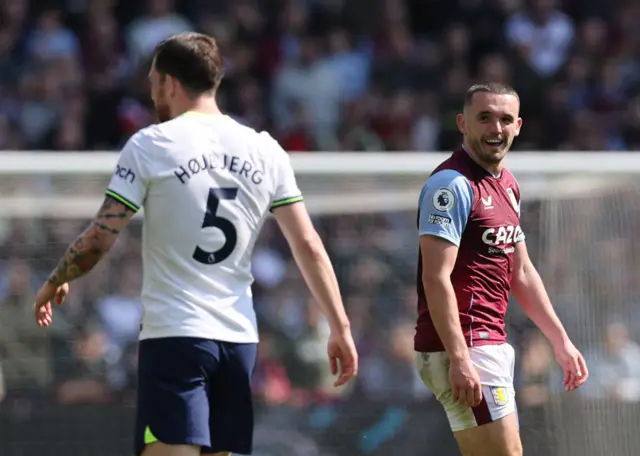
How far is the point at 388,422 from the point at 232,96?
18.9ft

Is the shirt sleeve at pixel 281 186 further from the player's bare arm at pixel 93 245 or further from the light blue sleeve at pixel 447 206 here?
the light blue sleeve at pixel 447 206

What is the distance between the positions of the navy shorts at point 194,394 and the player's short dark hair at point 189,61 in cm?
84

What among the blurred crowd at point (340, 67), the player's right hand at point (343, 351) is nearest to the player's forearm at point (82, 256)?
the player's right hand at point (343, 351)

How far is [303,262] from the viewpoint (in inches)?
157

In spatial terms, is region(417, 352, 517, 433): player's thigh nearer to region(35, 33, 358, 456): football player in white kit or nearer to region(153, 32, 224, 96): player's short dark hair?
region(35, 33, 358, 456): football player in white kit

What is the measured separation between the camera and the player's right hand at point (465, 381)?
4.34 metres

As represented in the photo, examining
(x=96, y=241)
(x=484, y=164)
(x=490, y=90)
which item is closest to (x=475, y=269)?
(x=484, y=164)

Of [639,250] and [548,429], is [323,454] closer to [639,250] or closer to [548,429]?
[548,429]

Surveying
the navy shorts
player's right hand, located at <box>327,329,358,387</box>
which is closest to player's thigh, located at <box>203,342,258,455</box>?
the navy shorts

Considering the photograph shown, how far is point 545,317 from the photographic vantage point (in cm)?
490

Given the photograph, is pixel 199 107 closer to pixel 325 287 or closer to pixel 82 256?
pixel 82 256

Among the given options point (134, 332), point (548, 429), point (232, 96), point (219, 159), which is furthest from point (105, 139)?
point (219, 159)

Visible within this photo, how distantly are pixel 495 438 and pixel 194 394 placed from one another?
127 cm

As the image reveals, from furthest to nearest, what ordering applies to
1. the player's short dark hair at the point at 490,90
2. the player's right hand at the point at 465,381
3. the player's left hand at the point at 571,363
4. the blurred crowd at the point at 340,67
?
the blurred crowd at the point at 340,67, the player's left hand at the point at 571,363, the player's short dark hair at the point at 490,90, the player's right hand at the point at 465,381
